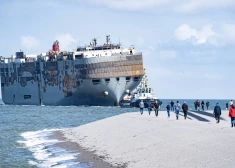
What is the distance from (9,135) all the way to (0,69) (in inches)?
3840

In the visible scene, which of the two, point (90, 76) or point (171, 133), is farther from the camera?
point (90, 76)

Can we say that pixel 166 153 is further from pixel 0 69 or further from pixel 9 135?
pixel 0 69

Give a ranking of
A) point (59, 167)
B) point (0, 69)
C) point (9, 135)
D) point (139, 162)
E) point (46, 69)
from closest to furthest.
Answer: point (139, 162) < point (59, 167) < point (9, 135) < point (46, 69) < point (0, 69)

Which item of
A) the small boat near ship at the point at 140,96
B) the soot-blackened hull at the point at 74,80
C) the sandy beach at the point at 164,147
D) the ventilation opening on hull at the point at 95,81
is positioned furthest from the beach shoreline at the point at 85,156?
the ventilation opening on hull at the point at 95,81

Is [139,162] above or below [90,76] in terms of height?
below

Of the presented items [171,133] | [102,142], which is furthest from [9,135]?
[171,133]

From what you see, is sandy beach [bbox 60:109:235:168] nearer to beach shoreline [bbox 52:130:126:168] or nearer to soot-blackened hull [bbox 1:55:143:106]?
beach shoreline [bbox 52:130:126:168]

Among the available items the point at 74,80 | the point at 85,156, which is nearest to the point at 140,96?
the point at 74,80

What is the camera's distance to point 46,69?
12900 centimetres

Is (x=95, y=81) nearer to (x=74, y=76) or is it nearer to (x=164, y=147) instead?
(x=74, y=76)

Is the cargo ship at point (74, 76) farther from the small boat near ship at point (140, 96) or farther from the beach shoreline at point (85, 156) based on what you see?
the beach shoreline at point (85, 156)

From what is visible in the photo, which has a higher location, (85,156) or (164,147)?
(164,147)

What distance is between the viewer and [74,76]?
120 m

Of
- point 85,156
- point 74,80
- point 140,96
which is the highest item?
point 74,80
